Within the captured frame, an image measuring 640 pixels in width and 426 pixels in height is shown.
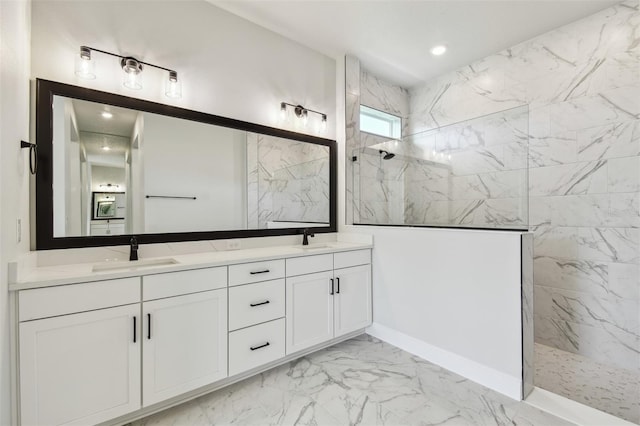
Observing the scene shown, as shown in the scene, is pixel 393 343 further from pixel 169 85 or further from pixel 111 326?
pixel 169 85

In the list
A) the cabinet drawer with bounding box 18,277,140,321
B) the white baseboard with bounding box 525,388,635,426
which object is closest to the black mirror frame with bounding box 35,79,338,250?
the cabinet drawer with bounding box 18,277,140,321

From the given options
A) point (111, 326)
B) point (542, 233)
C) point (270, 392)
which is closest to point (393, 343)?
point (270, 392)

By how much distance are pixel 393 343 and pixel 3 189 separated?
2.77 meters

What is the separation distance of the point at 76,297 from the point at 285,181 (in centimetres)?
182

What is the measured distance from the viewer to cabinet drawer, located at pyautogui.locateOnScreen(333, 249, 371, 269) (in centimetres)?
260

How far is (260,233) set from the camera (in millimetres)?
2705

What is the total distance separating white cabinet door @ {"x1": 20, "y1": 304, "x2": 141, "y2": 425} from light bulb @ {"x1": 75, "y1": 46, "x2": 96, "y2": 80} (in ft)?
4.90

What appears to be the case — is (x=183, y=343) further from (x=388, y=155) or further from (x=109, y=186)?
(x=388, y=155)

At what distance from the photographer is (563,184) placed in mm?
2684

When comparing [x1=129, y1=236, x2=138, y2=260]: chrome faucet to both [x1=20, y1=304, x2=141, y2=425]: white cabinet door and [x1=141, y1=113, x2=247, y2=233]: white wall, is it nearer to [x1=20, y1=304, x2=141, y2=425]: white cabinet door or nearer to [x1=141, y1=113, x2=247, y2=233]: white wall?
[x1=141, y1=113, x2=247, y2=233]: white wall

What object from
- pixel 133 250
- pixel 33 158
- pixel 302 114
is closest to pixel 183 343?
pixel 133 250

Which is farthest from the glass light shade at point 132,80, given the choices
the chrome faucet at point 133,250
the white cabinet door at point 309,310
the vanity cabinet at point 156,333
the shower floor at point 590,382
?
the shower floor at point 590,382

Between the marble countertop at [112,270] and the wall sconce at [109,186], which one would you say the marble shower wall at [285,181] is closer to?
the marble countertop at [112,270]

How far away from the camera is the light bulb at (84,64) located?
1.87 m
